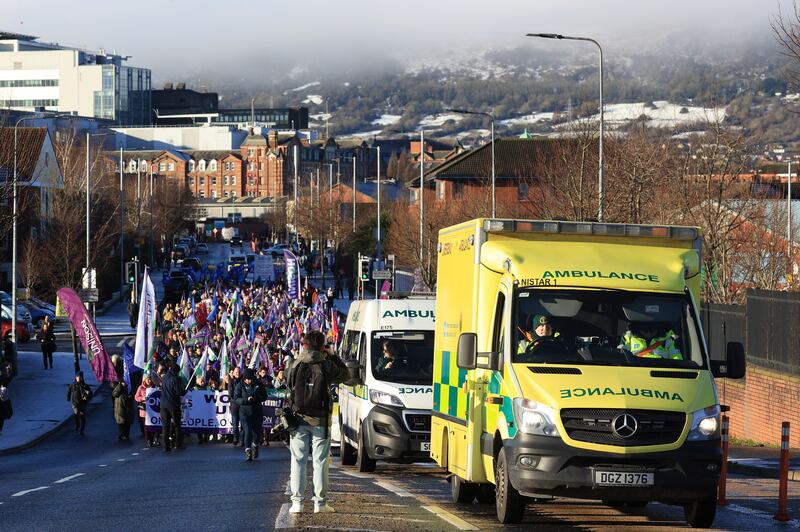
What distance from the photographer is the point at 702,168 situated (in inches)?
1499

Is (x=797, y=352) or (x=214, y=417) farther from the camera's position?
(x=214, y=417)

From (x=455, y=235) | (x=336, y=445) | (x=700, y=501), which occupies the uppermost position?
(x=455, y=235)

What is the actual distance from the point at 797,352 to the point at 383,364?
7.82 meters

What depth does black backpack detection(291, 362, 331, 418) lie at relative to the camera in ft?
43.3

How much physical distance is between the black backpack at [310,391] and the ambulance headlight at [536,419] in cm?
214

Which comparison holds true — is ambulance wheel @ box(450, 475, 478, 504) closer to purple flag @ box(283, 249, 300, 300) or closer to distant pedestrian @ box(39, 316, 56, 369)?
distant pedestrian @ box(39, 316, 56, 369)

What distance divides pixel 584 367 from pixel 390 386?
21.8ft

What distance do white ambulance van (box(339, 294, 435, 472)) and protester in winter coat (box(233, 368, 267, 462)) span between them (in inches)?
122

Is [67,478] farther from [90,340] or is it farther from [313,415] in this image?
[90,340]

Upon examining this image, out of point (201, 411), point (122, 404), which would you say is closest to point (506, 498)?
point (201, 411)

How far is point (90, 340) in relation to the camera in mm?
36406

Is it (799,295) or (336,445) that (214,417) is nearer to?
(336,445)

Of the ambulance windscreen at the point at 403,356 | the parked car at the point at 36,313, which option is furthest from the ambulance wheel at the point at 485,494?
the parked car at the point at 36,313

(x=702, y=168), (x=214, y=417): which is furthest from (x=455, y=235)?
(x=702, y=168)
